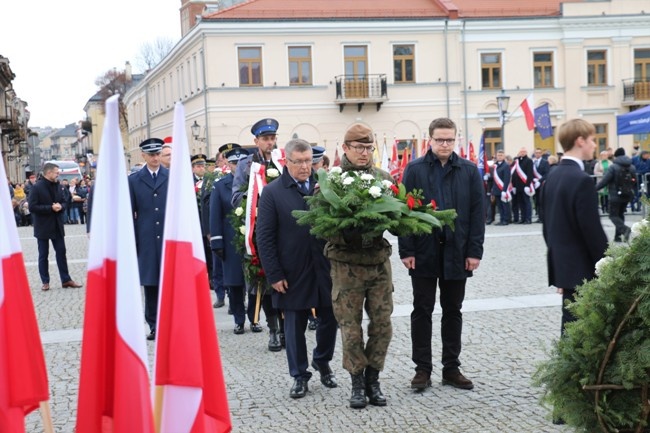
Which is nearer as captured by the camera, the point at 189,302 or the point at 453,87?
the point at 189,302

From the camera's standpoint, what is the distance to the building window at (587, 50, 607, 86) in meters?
44.4

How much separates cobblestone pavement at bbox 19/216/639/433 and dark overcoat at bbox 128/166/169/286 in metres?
1.01

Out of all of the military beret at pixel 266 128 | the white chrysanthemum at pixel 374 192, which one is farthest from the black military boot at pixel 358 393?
the military beret at pixel 266 128

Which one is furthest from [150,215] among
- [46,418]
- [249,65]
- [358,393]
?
[249,65]

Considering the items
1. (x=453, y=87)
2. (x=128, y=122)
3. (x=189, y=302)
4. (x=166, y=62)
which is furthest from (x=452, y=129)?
(x=128, y=122)

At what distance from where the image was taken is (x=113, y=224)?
3166mm

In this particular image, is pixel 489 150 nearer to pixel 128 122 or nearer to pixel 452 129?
pixel 452 129

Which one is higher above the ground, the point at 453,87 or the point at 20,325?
the point at 453,87

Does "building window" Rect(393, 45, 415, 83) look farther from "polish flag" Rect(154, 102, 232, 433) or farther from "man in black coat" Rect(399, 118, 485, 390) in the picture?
"polish flag" Rect(154, 102, 232, 433)

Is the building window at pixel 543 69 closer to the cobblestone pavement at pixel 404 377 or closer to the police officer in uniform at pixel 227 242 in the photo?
the cobblestone pavement at pixel 404 377

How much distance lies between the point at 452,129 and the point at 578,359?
8.95 feet

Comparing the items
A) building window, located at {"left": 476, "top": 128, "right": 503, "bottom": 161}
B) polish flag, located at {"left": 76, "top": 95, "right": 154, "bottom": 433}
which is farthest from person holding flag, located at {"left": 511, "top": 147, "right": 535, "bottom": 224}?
building window, located at {"left": 476, "top": 128, "right": 503, "bottom": 161}

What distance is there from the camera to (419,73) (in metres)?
43.9

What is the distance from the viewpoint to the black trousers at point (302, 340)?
260 inches
